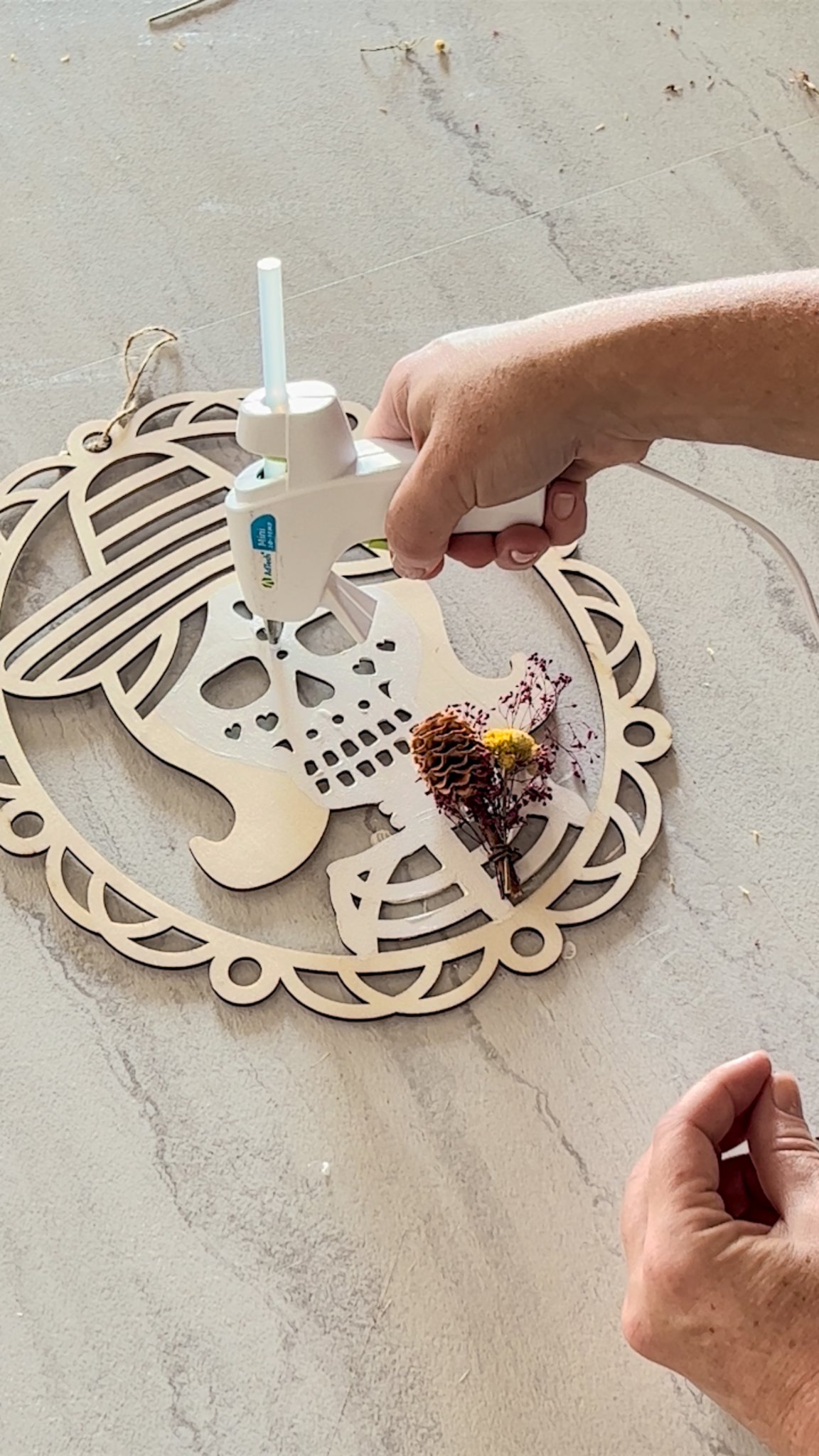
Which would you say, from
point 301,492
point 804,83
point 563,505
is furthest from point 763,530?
→ point 804,83

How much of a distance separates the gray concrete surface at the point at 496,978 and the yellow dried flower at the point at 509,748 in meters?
0.11

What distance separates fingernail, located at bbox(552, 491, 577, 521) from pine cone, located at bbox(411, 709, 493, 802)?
144 mm

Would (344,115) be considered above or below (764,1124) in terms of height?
above

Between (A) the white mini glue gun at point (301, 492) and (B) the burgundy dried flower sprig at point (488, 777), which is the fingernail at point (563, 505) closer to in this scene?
(A) the white mini glue gun at point (301, 492)

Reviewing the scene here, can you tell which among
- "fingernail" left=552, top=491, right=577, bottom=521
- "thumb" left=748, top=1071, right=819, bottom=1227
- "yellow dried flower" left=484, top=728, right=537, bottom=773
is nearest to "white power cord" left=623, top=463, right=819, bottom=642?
"fingernail" left=552, top=491, right=577, bottom=521

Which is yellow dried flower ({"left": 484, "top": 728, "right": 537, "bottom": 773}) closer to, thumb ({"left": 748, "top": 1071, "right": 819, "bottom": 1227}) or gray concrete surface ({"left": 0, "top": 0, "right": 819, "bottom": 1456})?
gray concrete surface ({"left": 0, "top": 0, "right": 819, "bottom": 1456})

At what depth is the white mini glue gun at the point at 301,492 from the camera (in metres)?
0.64

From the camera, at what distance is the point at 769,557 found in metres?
0.91

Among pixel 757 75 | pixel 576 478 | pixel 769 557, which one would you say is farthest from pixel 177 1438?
pixel 757 75

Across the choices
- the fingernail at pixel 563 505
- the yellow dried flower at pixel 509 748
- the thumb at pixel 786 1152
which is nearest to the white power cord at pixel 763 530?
the fingernail at pixel 563 505

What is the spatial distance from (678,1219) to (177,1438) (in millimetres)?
272

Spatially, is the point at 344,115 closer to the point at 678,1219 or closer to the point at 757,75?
the point at 757,75

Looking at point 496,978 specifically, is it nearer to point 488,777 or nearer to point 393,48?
point 488,777

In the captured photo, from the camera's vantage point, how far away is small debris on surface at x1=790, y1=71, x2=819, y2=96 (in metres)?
1.14
